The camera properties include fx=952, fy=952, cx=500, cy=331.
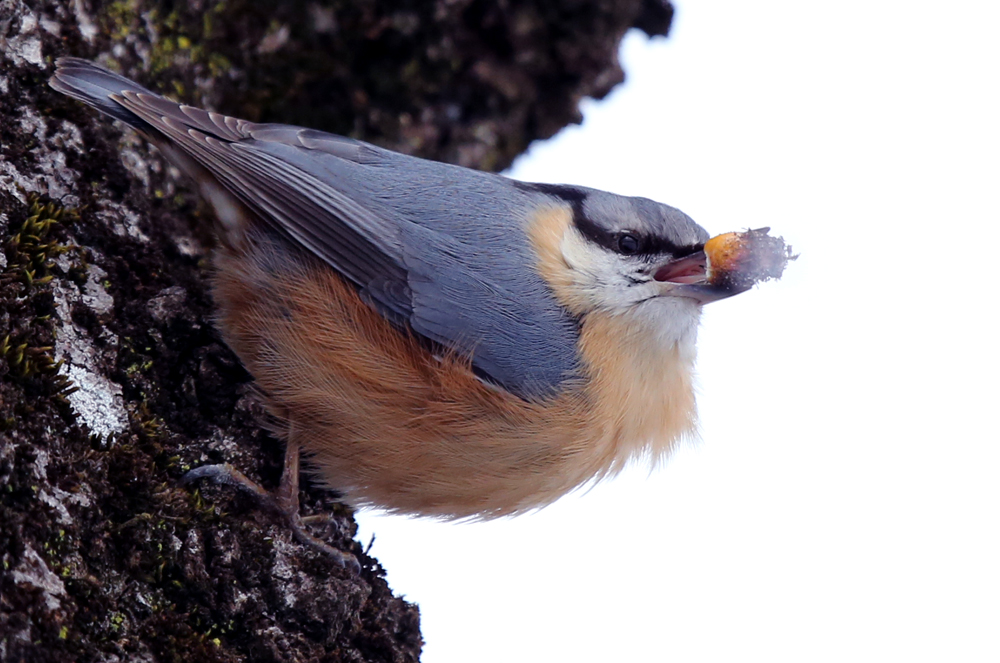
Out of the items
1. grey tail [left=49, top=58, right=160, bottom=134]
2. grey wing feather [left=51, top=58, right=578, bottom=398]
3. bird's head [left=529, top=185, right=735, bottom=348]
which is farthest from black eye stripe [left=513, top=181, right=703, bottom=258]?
grey tail [left=49, top=58, right=160, bottom=134]

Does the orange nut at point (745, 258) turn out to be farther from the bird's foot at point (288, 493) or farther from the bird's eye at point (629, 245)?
the bird's foot at point (288, 493)

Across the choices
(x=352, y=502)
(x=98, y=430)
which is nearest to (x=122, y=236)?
(x=98, y=430)

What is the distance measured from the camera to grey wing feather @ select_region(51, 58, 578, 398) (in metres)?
2.74

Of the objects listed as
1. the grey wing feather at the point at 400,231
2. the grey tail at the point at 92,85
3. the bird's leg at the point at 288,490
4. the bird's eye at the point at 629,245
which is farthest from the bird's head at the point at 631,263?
the grey tail at the point at 92,85

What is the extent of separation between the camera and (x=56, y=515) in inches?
75.4

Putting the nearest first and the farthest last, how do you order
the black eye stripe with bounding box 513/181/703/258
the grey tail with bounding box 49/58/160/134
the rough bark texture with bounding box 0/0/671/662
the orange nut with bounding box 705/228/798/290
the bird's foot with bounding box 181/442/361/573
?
the rough bark texture with bounding box 0/0/671/662
the bird's foot with bounding box 181/442/361/573
the grey tail with bounding box 49/58/160/134
the orange nut with bounding box 705/228/798/290
the black eye stripe with bounding box 513/181/703/258

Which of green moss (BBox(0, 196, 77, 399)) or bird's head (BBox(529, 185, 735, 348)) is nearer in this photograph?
green moss (BBox(0, 196, 77, 399))

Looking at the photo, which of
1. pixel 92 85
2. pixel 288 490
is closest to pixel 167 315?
pixel 288 490

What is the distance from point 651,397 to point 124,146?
1894 mm

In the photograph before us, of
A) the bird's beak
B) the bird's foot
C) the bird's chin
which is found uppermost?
the bird's beak

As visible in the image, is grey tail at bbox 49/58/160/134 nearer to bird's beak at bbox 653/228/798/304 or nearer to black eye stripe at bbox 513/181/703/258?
black eye stripe at bbox 513/181/703/258

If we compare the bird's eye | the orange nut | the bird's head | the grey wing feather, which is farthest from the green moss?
the orange nut

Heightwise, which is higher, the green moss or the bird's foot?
the green moss

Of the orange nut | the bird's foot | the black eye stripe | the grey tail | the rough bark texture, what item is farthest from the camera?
the black eye stripe
